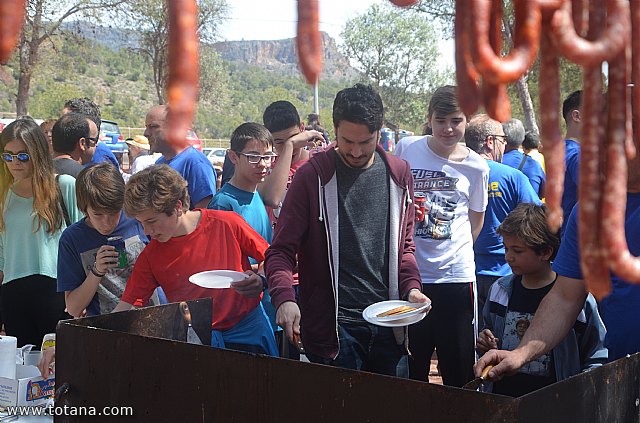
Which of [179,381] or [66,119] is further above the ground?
[66,119]

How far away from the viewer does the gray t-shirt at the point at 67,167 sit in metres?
4.82

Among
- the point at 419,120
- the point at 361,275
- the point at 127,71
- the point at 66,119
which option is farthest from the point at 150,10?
the point at 127,71

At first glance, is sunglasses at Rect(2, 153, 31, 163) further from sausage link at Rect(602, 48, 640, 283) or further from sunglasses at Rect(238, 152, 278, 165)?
sausage link at Rect(602, 48, 640, 283)

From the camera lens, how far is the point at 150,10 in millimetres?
1364

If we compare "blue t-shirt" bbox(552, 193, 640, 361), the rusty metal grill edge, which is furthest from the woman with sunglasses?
"blue t-shirt" bbox(552, 193, 640, 361)

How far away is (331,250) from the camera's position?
10.8 feet

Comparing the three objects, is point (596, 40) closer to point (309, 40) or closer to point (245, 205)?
point (309, 40)

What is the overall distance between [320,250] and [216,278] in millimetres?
483

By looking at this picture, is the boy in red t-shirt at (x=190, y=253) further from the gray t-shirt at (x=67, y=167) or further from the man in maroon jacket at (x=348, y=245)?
the gray t-shirt at (x=67, y=167)

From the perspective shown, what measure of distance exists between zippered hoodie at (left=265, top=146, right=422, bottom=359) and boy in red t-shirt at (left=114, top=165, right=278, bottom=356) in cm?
23

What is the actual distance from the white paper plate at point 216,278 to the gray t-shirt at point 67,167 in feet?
5.73

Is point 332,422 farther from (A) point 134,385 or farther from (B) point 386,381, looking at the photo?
(A) point 134,385

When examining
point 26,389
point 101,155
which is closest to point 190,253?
point 26,389

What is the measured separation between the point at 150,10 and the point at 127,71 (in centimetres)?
4623
